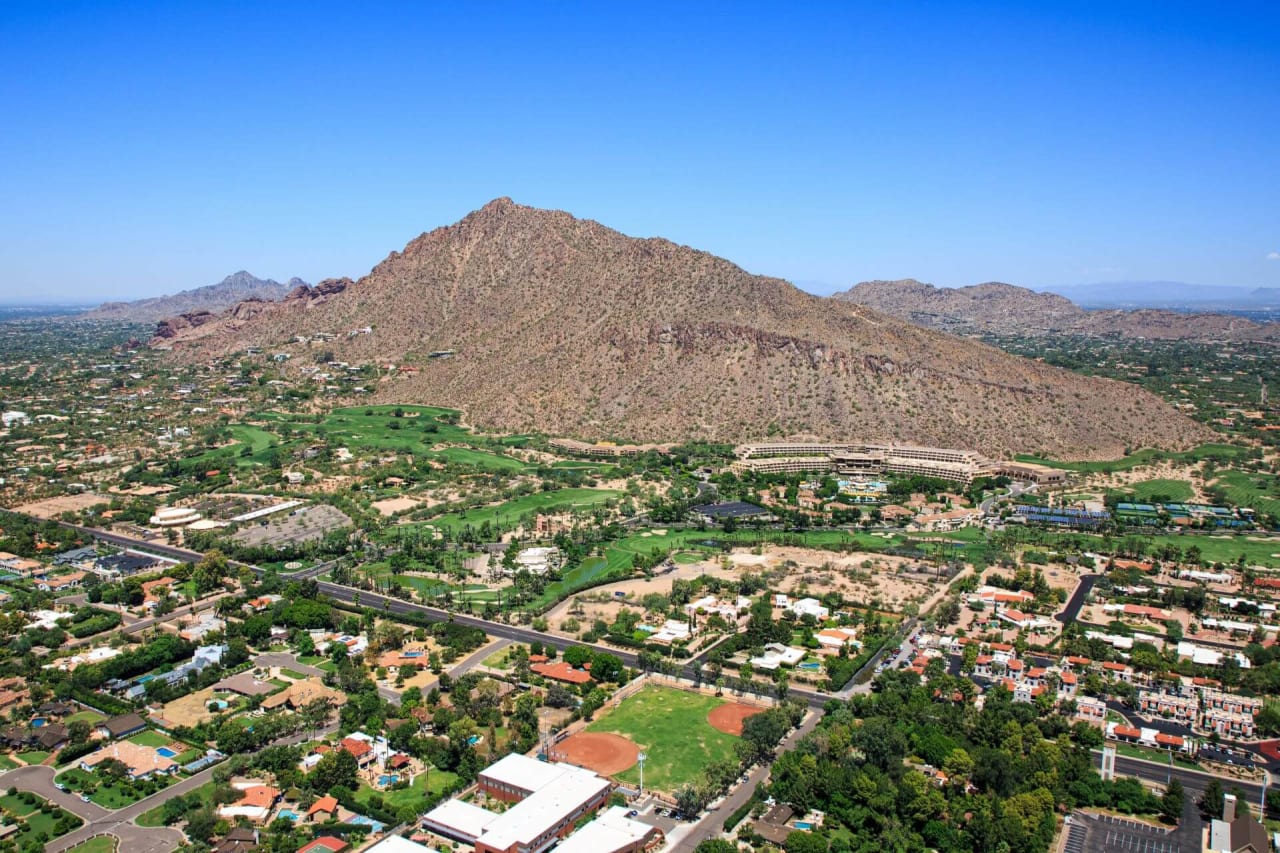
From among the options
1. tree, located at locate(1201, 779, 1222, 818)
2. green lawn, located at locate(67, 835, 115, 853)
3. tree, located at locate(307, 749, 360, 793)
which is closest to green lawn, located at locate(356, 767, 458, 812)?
tree, located at locate(307, 749, 360, 793)

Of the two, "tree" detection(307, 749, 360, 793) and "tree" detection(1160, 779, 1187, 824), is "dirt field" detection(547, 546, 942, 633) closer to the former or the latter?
"tree" detection(307, 749, 360, 793)

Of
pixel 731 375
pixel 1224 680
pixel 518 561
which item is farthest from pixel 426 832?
pixel 731 375

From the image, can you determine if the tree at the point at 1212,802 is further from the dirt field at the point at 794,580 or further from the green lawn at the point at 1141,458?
the green lawn at the point at 1141,458

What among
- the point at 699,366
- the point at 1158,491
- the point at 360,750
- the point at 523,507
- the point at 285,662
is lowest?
the point at 285,662

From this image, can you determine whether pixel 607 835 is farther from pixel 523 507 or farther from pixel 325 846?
pixel 523 507

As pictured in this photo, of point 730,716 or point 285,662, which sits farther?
point 285,662

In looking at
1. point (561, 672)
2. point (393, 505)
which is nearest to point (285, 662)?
point (561, 672)

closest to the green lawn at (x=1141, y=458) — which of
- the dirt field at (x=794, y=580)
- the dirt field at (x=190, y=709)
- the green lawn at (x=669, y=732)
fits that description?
the dirt field at (x=794, y=580)
